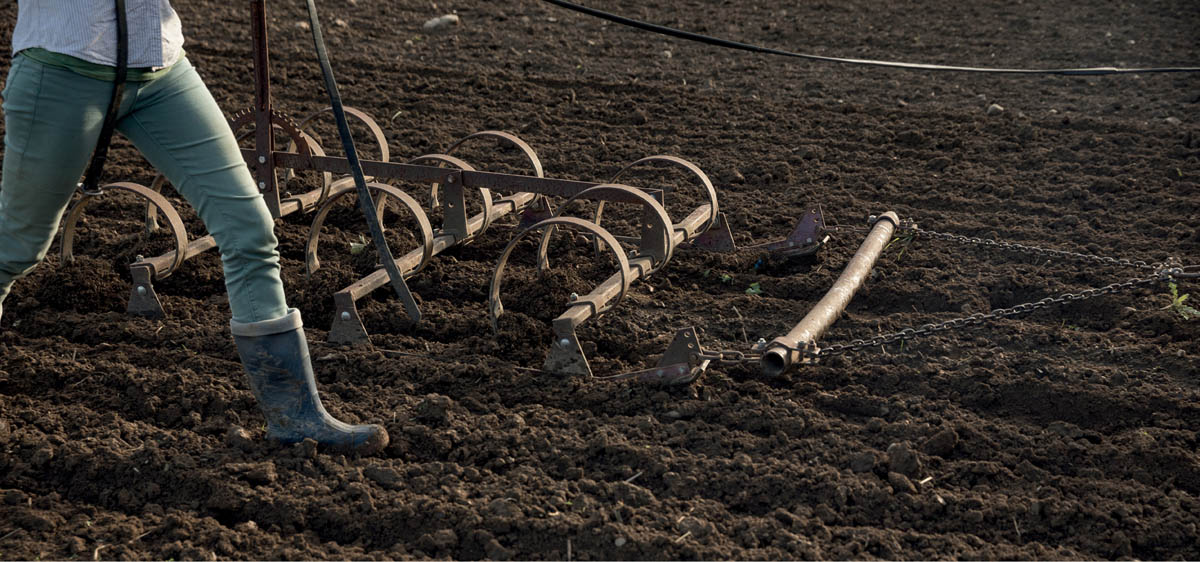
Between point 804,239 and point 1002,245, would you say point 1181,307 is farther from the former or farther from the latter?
point 804,239

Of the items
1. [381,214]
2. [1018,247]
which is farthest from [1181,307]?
[381,214]

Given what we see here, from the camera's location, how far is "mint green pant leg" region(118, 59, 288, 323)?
3518 mm

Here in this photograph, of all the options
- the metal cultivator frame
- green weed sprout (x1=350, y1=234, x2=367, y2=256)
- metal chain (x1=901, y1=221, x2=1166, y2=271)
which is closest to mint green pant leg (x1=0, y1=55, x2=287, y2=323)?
the metal cultivator frame

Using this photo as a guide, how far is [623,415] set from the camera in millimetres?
4270

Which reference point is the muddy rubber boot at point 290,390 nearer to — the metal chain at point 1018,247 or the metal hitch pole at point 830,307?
the metal hitch pole at point 830,307

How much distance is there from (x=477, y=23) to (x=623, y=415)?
6.97 metres

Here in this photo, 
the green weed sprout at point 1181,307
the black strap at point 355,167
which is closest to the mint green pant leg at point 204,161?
the black strap at point 355,167

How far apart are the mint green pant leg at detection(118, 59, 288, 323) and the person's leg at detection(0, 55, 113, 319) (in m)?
0.15

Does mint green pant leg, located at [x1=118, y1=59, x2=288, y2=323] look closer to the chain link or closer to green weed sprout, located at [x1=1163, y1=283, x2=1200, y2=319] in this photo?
the chain link

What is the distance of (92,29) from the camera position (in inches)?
129

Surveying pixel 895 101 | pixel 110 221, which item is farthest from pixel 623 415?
pixel 895 101

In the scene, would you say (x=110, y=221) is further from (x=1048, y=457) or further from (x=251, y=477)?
(x=1048, y=457)

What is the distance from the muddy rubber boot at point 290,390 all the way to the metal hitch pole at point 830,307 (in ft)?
4.82

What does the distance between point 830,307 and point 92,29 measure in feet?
9.78
